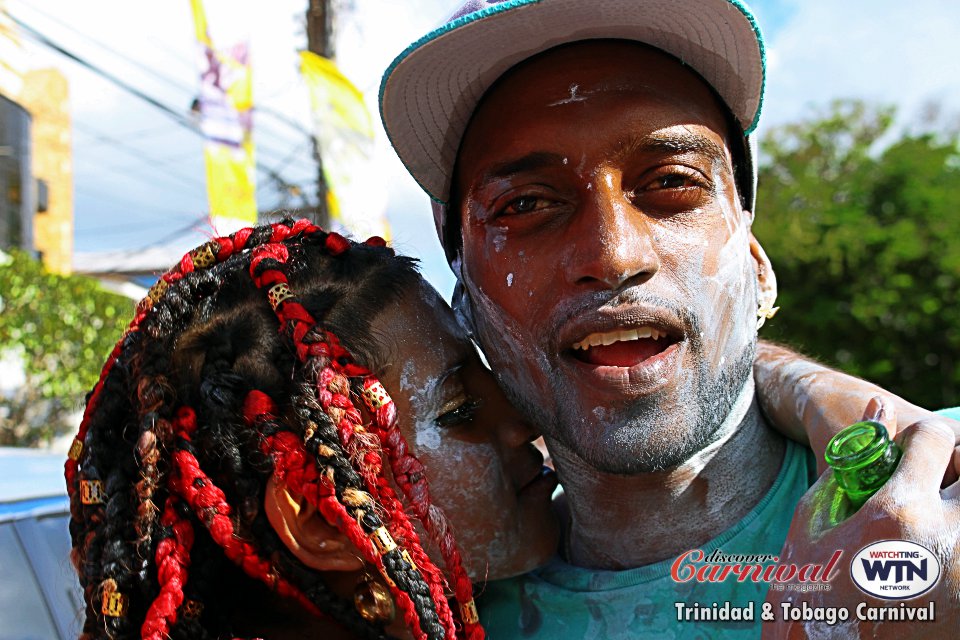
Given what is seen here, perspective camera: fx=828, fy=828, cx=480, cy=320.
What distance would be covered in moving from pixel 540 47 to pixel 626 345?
739 millimetres

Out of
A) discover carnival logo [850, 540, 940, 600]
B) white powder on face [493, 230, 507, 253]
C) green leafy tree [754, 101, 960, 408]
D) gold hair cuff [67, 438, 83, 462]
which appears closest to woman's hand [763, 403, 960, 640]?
discover carnival logo [850, 540, 940, 600]

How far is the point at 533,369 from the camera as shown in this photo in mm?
1969

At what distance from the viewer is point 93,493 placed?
1.74 meters

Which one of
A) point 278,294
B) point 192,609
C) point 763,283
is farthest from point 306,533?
point 763,283

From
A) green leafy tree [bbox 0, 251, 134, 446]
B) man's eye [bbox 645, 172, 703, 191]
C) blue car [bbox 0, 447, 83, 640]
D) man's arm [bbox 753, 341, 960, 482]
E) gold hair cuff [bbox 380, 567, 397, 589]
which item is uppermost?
man's eye [bbox 645, 172, 703, 191]

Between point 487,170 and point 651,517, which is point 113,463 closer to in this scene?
point 487,170

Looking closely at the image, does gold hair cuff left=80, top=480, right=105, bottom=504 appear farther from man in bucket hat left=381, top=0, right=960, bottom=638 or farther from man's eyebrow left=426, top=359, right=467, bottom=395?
man in bucket hat left=381, top=0, right=960, bottom=638

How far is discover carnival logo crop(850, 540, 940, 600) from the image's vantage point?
113 centimetres

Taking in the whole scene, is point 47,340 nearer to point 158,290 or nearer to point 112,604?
point 158,290

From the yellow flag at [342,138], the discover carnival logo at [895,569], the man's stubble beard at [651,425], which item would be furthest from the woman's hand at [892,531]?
the yellow flag at [342,138]

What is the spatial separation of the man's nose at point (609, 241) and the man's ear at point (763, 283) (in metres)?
0.51

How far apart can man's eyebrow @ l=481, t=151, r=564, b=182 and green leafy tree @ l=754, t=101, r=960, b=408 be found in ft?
44.5

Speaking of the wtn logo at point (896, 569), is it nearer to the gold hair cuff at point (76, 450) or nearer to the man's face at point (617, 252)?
the man's face at point (617, 252)

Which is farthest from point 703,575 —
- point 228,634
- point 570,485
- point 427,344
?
point 228,634
